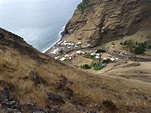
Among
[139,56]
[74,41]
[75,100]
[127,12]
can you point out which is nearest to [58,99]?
[75,100]

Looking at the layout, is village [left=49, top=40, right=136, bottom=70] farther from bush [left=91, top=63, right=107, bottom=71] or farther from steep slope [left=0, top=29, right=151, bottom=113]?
steep slope [left=0, top=29, right=151, bottom=113]

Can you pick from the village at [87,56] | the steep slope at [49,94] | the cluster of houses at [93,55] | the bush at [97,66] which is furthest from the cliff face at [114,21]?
the steep slope at [49,94]

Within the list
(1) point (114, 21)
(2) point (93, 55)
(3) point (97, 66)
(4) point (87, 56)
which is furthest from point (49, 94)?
(1) point (114, 21)

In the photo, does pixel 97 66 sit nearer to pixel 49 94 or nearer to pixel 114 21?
pixel 114 21

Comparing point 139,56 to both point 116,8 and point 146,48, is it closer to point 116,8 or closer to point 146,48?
point 146,48

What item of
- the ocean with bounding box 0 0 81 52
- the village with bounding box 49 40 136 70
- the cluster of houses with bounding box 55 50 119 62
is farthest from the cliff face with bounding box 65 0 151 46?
the cluster of houses with bounding box 55 50 119 62
